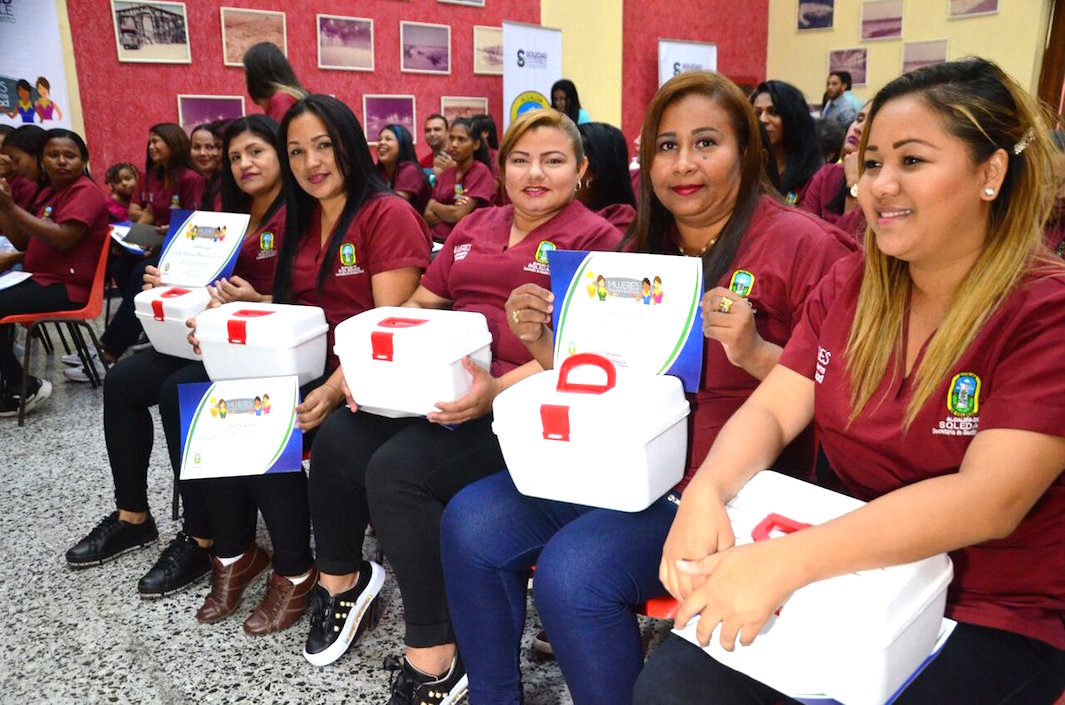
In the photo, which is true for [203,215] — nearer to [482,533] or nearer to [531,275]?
[531,275]

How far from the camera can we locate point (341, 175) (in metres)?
2.19

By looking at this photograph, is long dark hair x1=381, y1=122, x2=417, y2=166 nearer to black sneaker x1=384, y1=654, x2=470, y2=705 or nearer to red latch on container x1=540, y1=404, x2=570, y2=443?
black sneaker x1=384, y1=654, x2=470, y2=705

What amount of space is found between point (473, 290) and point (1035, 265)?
1256mm

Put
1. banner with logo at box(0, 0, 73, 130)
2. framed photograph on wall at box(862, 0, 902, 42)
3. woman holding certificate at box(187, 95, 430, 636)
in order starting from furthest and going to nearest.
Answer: framed photograph on wall at box(862, 0, 902, 42), banner with logo at box(0, 0, 73, 130), woman holding certificate at box(187, 95, 430, 636)

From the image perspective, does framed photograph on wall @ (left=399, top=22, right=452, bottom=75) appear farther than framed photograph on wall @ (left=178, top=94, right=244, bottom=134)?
Yes

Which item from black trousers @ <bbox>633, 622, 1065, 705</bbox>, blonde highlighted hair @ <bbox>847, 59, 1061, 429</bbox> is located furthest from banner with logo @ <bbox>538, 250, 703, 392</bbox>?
black trousers @ <bbox>633, 622, 1065, 705</bbox>

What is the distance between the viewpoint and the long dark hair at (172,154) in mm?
4680

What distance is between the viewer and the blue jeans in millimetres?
1261

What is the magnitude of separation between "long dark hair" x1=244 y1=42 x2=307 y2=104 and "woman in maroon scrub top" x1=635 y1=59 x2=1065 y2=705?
9.60 ft

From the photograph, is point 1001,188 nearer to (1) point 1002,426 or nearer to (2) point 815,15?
(1) point 1002,426

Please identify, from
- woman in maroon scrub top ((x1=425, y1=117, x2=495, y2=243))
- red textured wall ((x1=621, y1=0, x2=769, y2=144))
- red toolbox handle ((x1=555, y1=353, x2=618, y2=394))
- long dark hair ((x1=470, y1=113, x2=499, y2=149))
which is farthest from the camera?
red textured wall ((x1=621, y1=0, x2=769, y2=144))

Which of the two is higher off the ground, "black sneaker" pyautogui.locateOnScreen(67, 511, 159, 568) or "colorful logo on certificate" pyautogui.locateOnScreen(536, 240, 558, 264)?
"colorful logo on certificate" pyautogui.locateOnScreen(536, 240, 558, 264)

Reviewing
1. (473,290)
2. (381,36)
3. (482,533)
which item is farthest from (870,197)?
(381,36)

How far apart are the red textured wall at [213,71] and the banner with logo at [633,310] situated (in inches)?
208
